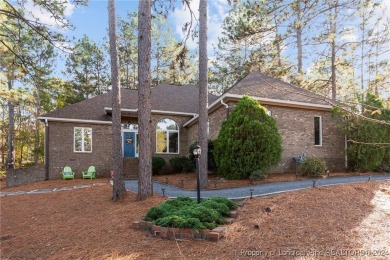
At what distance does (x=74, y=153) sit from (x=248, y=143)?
9946 millimetres

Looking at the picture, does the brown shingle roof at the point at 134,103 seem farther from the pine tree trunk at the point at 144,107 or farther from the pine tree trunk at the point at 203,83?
the pine tree trunk at the point at 144,107

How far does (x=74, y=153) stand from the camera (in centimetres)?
1480

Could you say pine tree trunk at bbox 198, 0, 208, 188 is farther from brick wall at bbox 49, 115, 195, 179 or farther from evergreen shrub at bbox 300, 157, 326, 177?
brick wall at bbox 49, 115, 195, 179

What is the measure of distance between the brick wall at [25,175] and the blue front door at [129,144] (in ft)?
14.4

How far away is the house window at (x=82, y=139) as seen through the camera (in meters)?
14.9

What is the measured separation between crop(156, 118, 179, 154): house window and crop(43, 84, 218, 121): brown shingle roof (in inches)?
33.3

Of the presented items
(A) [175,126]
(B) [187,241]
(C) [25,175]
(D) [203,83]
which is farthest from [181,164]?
(B) [187,241]

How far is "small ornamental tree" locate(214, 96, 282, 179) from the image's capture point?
966 centimetres

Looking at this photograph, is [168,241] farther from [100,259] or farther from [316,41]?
[316,41]

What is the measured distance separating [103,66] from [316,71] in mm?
19416

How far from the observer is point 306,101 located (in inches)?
479

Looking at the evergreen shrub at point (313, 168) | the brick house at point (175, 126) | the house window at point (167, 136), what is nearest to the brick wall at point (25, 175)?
the brick house at point (175, 126)

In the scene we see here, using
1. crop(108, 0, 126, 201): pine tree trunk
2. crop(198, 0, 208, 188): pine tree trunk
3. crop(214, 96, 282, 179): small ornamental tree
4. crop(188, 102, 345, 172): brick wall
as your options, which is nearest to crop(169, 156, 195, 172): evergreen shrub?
crop(188, 102, 345, 172): brick wall

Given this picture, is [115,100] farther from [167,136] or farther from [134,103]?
[134,103]
